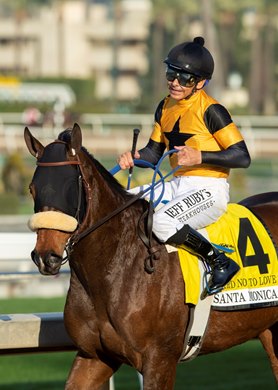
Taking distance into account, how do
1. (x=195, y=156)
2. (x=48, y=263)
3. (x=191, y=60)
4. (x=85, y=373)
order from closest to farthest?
(x=48, y=263) → (x=195, y=156) → (x=85, y=373) → (x=191, y=60)

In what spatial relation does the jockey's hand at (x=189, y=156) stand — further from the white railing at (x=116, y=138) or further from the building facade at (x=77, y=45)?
the building facade at (x=77, y=45)

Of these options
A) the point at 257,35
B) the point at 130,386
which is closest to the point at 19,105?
the point at 257,35

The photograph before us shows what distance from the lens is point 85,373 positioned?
5418 millimetres

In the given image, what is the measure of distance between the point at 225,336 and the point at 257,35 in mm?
88491

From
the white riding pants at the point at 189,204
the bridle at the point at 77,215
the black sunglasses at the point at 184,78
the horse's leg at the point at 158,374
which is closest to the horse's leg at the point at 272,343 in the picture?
the white riding pants at the point at 189,204

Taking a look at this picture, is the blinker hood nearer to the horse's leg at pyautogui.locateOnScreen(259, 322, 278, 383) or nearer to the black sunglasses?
the black sunglasses

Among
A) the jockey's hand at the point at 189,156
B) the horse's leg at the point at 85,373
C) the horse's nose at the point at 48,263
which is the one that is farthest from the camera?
the horse's leg at the point at 85,373

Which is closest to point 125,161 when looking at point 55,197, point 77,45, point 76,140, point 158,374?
point 76,140

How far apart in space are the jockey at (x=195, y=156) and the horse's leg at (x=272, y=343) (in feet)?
2.48

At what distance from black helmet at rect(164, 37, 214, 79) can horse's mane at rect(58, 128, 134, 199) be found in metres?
0.63

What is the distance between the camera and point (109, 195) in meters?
5.36

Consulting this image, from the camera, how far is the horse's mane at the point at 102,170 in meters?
5.18

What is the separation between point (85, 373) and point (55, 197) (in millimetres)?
933

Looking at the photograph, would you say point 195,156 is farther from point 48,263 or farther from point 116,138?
point 116,138
